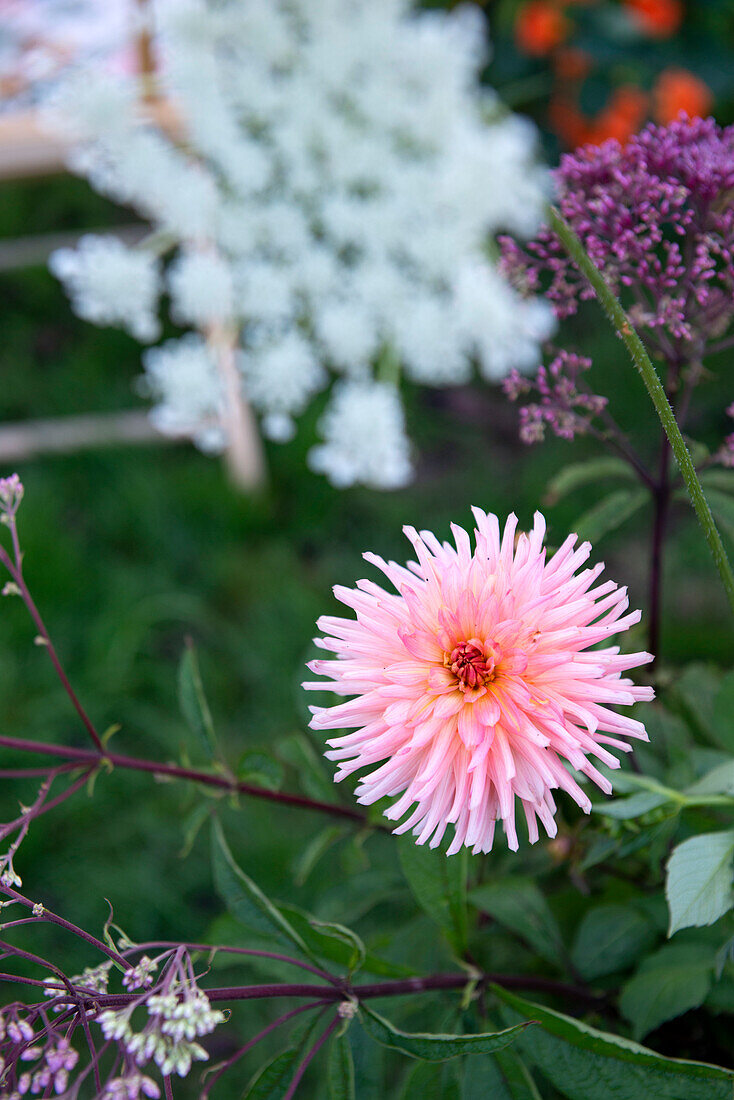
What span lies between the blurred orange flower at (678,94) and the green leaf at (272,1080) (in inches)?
43.5

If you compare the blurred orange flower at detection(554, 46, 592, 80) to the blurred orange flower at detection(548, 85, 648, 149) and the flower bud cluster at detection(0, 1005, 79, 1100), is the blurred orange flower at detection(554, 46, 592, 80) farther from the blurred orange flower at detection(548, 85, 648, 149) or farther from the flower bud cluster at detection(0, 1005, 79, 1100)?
the flower bud cluster at detection(0, 1005, 79, 1100)

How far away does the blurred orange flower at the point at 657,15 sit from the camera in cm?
106

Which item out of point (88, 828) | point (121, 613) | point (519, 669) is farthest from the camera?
point (121, 613)

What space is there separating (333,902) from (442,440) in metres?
0.88

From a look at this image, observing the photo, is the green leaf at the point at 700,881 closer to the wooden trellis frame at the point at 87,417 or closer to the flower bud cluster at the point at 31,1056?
the flower bud cluster at the point at 31,1056

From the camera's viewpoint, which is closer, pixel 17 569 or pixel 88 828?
pixel 17 569

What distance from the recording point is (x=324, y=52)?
2.58ft

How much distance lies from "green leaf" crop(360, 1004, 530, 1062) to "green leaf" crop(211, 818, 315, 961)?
0.11ft

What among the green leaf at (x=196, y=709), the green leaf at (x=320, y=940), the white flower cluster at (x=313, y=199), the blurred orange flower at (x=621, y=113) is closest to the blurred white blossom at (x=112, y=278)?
the white flower cluster at (x=313, y=199)

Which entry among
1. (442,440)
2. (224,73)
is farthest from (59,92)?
(442,440)

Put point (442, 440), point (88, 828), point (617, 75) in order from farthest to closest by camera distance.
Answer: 1. point (442, 440)
2. point (617, 75)
3. point (88, 828)

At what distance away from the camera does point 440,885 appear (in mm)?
315

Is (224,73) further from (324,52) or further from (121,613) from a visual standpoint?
(121,613)

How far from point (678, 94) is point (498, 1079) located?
3.64ft
